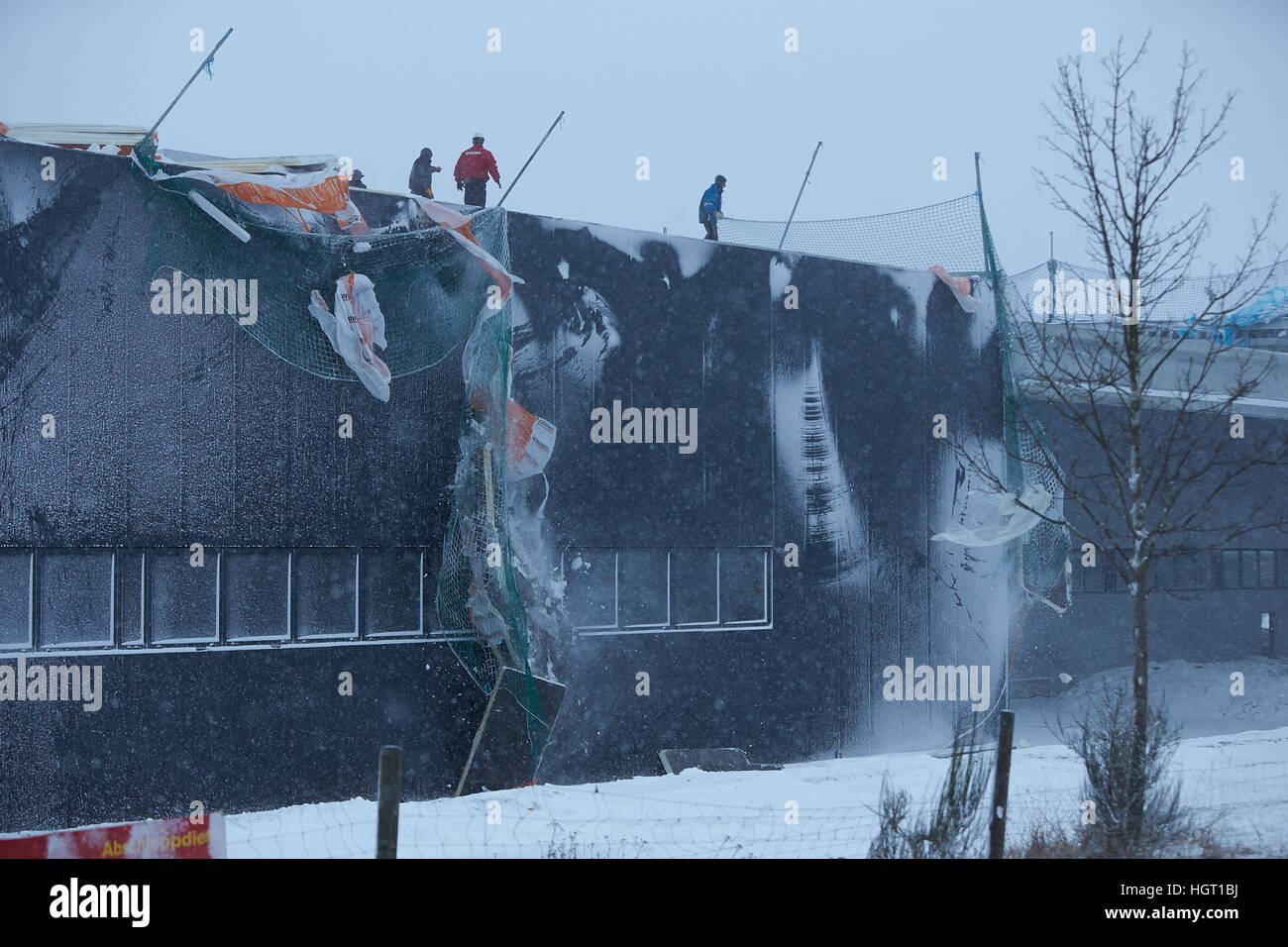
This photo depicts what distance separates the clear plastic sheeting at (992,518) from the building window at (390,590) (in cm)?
693

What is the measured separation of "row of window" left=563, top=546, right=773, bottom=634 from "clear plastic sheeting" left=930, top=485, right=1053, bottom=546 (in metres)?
2.96

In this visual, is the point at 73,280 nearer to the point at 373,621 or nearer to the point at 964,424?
the point at 373,621

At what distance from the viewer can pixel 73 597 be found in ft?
33.1

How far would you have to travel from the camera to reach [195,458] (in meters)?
10.6

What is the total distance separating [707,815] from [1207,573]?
1474 cm

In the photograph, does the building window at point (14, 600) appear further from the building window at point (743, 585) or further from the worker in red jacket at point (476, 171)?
the building window at point (743, 585)

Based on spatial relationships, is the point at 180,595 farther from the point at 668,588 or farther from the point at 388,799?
the point at 388,799

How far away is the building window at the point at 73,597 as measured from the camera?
9961 mm

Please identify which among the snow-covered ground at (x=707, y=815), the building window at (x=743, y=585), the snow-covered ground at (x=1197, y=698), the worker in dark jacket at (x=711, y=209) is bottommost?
the snow-covered ground at (x=1197, y=698)

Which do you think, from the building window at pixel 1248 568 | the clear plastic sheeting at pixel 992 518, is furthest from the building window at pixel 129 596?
the building window at pixel 1248 568
